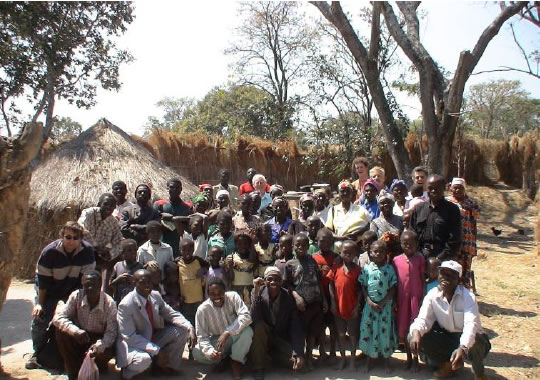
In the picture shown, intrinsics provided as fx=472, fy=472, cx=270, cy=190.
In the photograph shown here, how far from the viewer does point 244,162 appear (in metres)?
12.2

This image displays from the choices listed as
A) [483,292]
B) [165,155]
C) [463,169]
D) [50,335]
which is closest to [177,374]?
[50,335]

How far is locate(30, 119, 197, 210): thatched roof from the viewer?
777cm

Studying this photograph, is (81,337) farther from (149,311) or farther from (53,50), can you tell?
(53,50)

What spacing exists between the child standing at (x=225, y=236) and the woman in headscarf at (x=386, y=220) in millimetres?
1370

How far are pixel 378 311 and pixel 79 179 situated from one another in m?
5.81

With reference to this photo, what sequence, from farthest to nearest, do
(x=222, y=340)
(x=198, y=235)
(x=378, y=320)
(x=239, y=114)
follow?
1. (x=239, y=114)
2. (x=198, y=235)
3. (x=378, y=320)
4. (x=222, y=340)

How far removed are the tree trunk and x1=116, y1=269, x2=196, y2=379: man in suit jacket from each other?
3.36 feet

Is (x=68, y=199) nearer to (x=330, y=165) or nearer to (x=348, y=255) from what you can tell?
(x=348, y=255)

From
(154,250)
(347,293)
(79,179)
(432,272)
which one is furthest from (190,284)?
(79,179)

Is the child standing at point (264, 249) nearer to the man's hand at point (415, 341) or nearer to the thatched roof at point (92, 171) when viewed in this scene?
the man's hand at point (415, 341)

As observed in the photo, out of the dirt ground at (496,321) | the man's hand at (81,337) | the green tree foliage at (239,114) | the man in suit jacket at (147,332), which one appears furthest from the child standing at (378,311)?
the green tree foliage at (239,114)

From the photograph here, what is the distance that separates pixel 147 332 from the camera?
3.90m

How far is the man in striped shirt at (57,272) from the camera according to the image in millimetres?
3959

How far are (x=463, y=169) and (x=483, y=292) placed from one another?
9326 millimetres
